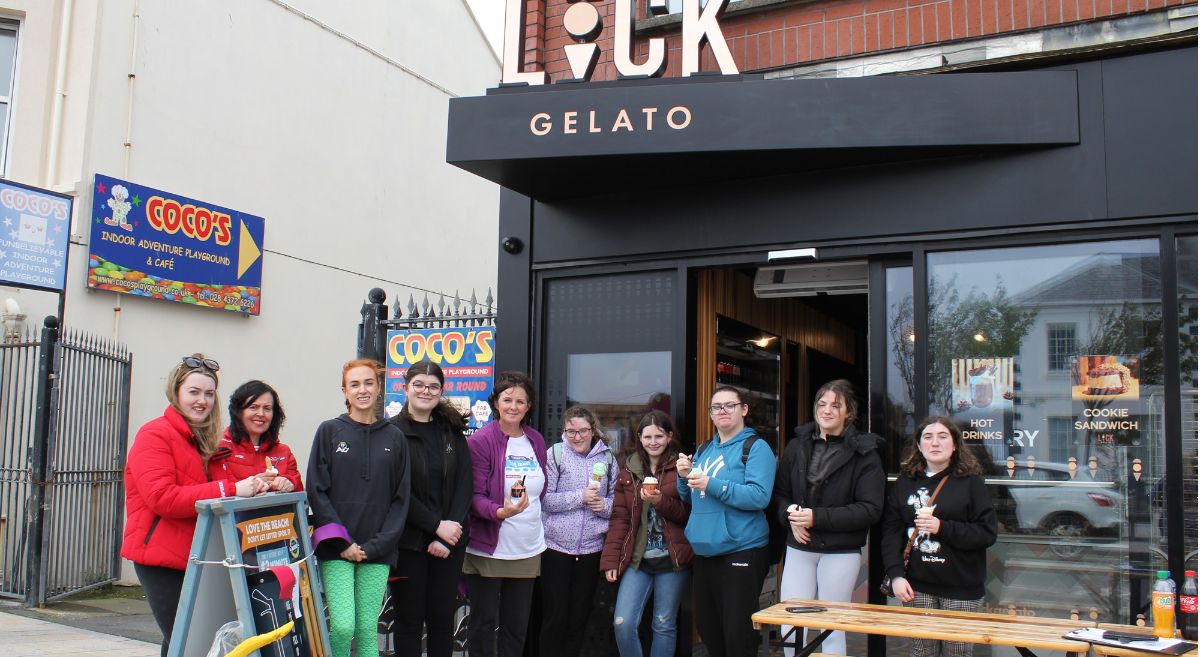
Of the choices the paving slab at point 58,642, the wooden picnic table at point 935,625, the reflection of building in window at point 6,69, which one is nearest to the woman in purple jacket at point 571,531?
the wooden picnic table at point 935,625

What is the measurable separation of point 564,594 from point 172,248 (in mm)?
7564

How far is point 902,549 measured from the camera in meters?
4.91

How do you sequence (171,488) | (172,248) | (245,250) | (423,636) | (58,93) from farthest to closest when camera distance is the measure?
(245,250) → (172,248) → (58,93) → (423,636) → (171,488)

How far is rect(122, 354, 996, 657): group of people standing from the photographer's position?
448 cm

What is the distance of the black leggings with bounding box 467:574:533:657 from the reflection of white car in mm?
2751

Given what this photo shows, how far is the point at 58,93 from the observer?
10.3 metres

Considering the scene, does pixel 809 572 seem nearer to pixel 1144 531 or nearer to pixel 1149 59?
pixel 1144 531

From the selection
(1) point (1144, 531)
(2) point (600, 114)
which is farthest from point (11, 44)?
(1) point (1144, 531)

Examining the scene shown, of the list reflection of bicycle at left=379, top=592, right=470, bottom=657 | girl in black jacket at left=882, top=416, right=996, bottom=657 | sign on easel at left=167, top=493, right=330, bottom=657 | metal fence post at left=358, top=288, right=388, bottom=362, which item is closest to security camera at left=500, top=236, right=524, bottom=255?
metal fence post at left=358, top=288, right=388, bottom=362

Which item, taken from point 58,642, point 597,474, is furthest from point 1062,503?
point 58,642

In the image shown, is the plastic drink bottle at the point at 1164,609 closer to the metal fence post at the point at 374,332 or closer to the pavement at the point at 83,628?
the metal fence post at the point at 374,332

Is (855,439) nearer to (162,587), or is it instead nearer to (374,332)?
(162,587)

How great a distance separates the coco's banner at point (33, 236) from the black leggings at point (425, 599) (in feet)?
17.8

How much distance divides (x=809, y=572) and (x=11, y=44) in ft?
33.5
